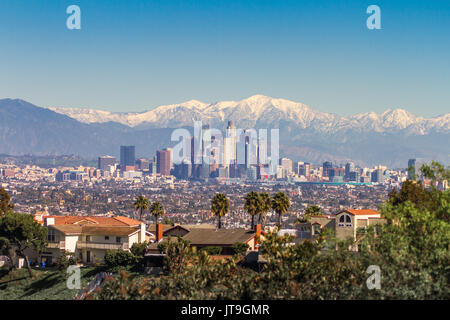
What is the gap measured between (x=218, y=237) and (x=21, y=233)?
2027cm

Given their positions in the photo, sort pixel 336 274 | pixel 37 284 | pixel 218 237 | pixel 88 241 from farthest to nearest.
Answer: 1. pixel 88 241
2. pixel 218 237
3. pixel 37 284
4. pixel 336 274

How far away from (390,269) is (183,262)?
20417 mm

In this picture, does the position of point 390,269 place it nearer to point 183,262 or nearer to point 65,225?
point 183,262

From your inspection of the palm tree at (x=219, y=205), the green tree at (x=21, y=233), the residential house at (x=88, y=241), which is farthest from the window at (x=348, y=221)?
the green tree at (x=21, y=233)

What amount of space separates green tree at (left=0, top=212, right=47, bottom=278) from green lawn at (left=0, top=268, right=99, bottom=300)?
100 inches

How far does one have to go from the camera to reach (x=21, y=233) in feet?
248

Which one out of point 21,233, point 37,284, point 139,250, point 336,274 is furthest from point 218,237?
point 336,274

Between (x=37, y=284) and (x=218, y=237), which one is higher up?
(x=218, y=237)

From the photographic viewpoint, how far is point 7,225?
74.9 m

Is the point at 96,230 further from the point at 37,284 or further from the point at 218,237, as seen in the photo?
the point at 218,237

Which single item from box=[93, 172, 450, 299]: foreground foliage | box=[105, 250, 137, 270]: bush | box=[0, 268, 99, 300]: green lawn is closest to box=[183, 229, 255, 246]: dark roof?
box=[105, 250, 137, 270]: bush

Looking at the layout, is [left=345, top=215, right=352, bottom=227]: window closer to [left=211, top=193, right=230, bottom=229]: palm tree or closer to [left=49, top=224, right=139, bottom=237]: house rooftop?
[left=49, top=224, right=139, bottom=237]: house rooftop

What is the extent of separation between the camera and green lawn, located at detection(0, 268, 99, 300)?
6397 cm
